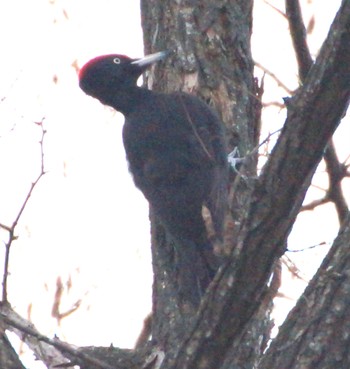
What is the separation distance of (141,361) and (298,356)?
126cm

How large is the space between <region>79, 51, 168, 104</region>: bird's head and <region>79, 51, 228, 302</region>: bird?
326mm

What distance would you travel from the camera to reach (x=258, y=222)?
286 centimetres

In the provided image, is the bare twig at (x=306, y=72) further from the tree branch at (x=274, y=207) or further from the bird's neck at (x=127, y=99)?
the tree branch at (x=274, y=207)

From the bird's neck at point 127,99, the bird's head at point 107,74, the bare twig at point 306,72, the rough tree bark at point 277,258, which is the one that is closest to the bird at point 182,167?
the bird's neck at point 127,99

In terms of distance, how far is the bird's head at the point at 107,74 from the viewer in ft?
19.5

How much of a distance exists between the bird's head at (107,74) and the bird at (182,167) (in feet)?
1.07

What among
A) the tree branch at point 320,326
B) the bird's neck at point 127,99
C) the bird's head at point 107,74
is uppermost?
the bird's head at point 107,74

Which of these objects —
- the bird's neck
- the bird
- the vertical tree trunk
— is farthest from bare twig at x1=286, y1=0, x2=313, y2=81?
the bird's neck

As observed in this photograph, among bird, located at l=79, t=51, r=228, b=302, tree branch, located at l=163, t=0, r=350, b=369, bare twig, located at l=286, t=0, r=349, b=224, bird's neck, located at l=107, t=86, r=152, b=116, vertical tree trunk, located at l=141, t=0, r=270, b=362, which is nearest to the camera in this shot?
tree branch, located at l=163, t=0, r=350, b=369

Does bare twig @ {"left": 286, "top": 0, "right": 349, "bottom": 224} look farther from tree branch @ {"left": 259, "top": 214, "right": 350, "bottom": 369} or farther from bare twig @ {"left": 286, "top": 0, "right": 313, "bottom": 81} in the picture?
tree branch @ {"left": 259, "top": 214, "right": 350, "bottom": 369}

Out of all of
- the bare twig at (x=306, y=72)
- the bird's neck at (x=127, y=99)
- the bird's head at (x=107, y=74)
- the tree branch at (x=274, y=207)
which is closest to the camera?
the tree branch at (x=274, y=207)

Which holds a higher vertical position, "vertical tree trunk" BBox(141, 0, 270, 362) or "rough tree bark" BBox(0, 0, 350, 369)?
"vertical tree trunk" BBox(141, 0, 270, 362)

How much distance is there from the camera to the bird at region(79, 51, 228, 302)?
14.9 ft

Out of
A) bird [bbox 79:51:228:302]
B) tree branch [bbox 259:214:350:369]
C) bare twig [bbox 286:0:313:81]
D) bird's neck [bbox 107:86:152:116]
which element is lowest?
tree branch [bbox 259:214:350:369]
